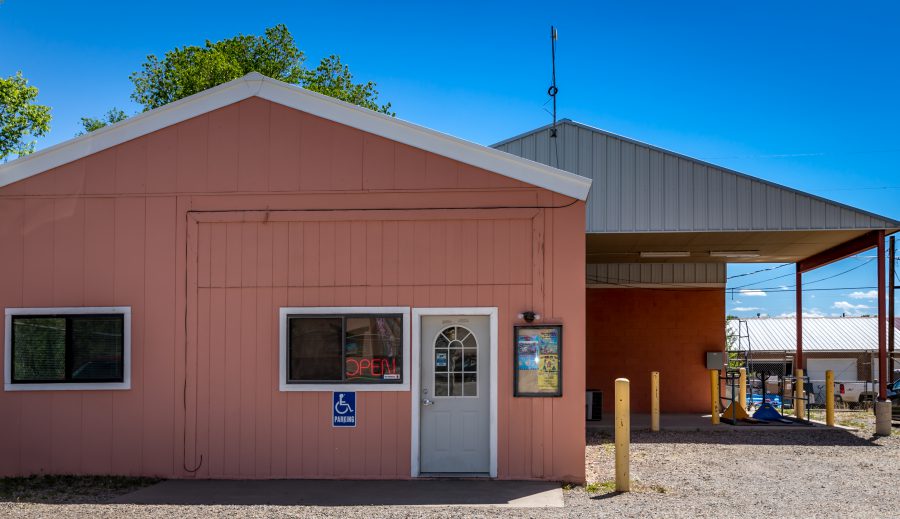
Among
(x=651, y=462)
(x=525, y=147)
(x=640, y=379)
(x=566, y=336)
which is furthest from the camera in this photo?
(x=640, y=379)

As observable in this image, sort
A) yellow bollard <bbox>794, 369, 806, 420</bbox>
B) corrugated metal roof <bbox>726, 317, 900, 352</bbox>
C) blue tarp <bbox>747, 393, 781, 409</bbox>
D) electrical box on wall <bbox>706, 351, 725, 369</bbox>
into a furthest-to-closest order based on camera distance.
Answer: corrugated metal roof <bbox>726, 317, 900, 352</bbox> → blue tarp <bbox>747, 393, 781, 409</bbox> → electrical box on wall <bbox>706, 351, 725, 369</bbox> → yellow bollard <bbox>794, 369, 806, 420</bbox>

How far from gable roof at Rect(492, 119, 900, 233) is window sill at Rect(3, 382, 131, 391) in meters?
8.66

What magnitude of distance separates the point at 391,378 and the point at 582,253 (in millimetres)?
2722

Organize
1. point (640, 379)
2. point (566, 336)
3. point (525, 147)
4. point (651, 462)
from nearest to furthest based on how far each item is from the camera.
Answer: point (566, 336), point (651, 462), point (525, 147), point (640, 379)

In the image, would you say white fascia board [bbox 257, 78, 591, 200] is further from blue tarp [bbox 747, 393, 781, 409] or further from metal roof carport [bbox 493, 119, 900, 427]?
blue tarp [bbox 747, 393, 781, 409]

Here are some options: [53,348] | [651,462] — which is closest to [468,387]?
[651,462]

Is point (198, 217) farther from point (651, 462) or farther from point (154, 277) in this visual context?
point (651, 462)

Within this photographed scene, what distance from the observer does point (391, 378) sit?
33.5 feet

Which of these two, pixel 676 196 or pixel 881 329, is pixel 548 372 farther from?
pixel 881 329

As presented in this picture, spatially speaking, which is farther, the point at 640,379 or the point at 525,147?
the point at 640,379

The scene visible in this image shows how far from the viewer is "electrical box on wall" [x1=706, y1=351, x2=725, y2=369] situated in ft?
67.3

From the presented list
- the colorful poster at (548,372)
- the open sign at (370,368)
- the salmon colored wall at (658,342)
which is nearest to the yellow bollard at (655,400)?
the salmon colored wall at (658,342)

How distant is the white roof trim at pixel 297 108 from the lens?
1026 cm

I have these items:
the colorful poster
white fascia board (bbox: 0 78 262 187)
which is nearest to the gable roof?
the colorful poster
